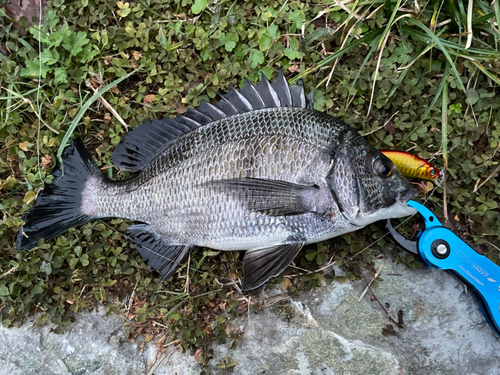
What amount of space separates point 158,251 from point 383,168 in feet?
5.23

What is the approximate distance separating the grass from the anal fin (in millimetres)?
121

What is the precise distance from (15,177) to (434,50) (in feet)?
10.7

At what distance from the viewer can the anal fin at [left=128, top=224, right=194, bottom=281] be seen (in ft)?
8.07

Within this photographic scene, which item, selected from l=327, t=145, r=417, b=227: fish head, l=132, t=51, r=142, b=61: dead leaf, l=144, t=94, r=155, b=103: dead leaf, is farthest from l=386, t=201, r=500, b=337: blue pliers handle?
l=132, t=51, r=142, b=61: dead leaf

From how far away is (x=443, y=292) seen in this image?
2.44 meters

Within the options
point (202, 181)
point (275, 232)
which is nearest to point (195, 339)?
point (275, 232)

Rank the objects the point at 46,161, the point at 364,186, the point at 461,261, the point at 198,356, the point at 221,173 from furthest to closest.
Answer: the point at 46,161, the point at 198,356, the point at 461,261, the point at 221,173, the point at 364,186

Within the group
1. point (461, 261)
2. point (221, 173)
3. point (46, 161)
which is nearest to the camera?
point (221, 173)

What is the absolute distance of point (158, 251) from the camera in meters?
2.47

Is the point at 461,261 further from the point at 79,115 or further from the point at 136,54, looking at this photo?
the point at 79,115

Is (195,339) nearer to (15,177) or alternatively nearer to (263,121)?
(263,121)

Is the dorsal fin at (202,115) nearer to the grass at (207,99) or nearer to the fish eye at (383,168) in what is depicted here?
the grass at (207,99)

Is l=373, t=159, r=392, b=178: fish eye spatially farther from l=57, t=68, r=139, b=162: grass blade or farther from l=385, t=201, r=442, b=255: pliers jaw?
l=57, t=68, r=139, b=162: grass blade

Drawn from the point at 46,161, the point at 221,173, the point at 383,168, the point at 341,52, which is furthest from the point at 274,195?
the point at 46,161
